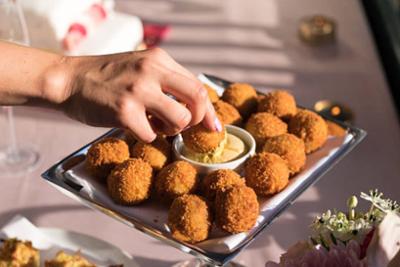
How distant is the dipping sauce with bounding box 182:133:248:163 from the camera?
745 mm

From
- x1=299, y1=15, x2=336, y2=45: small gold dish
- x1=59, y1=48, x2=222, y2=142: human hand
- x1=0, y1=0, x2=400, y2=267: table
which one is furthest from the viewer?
x1=299, y1=15, x2=336, y2=45: small gold dish

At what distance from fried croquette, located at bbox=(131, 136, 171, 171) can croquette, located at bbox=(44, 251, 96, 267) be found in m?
0.17

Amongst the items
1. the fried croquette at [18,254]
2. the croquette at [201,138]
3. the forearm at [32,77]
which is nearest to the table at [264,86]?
the fried croquette at [18,254]

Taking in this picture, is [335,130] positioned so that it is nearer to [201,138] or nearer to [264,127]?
[264,127]

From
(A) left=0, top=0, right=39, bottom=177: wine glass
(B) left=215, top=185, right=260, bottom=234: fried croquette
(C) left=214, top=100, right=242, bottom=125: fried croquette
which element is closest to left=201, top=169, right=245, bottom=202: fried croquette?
(B) left=215, top=185, right=260, bottom=234: fried croquette

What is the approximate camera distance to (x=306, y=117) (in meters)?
0.81

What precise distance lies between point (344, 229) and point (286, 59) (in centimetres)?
78

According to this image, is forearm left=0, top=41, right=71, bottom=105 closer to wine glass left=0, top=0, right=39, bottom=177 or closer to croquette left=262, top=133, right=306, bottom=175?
croquette left=262, top=133, right=306, bottom=175

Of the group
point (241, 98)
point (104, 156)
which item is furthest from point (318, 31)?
point (104, 156)

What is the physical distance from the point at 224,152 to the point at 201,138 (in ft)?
0.19

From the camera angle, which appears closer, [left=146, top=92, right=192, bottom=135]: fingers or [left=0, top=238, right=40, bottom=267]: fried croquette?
[left=146, top=92, right=192, bottom=135]: fingers

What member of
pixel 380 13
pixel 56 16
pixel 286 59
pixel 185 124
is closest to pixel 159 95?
pixel 185 124

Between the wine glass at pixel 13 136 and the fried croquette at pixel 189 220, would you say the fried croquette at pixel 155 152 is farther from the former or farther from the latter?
the wine glass at pixel 13 136

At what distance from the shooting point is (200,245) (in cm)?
64
